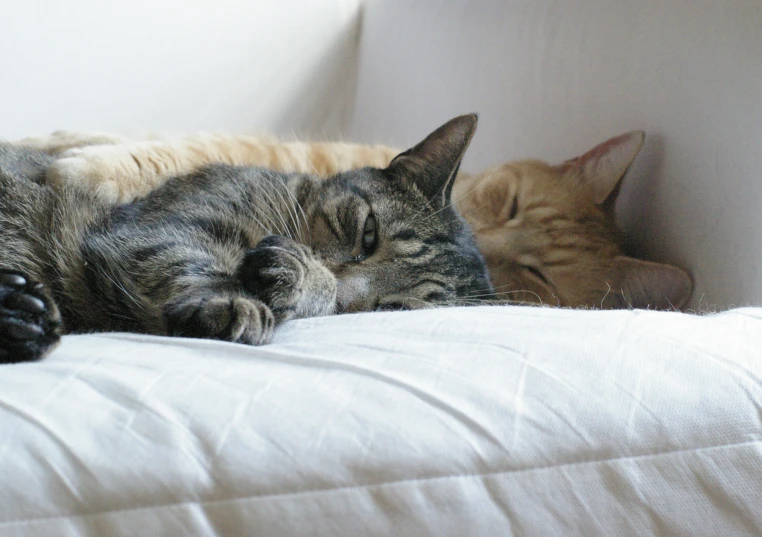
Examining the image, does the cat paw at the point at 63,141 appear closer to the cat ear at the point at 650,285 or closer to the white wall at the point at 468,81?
the white wall at the point at 468,81

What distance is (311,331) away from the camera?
916 millimetres

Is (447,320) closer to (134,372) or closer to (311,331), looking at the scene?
(311,331)

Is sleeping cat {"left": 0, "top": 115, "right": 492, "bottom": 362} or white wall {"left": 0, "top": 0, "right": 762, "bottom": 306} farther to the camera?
white wall {"left": 0, "top": 0, "right": 762, "bottom": 306}

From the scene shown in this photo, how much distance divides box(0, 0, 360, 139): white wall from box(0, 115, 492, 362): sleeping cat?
2.49 feet

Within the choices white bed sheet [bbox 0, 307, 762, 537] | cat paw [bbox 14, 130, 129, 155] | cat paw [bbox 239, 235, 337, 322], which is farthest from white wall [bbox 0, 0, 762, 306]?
cat paw [bbox 239, 235, 337, 322]

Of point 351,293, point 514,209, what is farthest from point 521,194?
point 351,293

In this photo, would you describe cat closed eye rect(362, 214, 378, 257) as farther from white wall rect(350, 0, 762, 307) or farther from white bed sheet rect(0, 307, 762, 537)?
white wall rect(350, 0, 762, 307)

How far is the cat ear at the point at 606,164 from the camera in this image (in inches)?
58.4

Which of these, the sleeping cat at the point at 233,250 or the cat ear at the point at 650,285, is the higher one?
the sleeping cat at the point at 233,250

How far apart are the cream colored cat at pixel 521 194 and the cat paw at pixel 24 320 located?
631 mm

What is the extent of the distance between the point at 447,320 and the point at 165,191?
678 mm

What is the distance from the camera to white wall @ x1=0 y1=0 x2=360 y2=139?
2.03 m

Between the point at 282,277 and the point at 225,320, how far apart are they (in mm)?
117

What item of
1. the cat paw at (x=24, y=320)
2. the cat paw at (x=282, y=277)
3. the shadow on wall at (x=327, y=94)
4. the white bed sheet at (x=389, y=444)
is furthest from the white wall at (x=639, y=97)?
the cat paw at (x=24, y=320)
